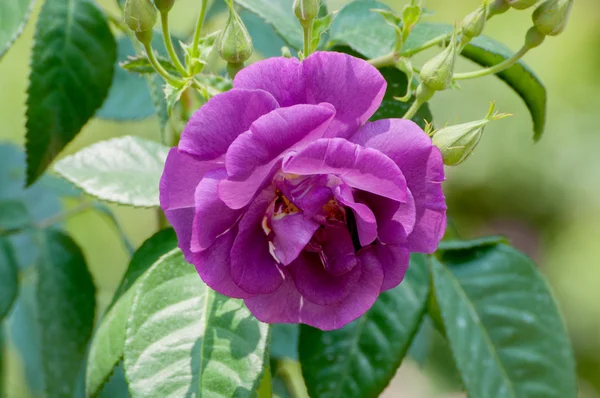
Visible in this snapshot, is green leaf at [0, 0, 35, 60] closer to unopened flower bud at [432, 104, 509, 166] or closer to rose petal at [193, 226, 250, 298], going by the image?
rose petal at [193, 226, 250, 298]

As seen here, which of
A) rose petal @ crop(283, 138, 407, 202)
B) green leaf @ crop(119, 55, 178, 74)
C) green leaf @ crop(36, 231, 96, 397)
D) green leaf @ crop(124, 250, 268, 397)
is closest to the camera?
rose petal @ crop(283, 138, 407, 202)

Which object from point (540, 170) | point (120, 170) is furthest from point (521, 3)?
point (540, 170)

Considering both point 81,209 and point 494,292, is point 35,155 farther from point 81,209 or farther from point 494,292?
point 494,292

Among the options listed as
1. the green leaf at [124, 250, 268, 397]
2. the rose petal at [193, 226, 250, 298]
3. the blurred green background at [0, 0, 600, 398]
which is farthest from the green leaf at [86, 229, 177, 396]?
the blurred green background at [0, 0, 600, 398]

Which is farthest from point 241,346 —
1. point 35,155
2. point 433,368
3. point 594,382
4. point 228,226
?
point 594,382

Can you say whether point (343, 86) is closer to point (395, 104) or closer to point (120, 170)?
point (395, 104)

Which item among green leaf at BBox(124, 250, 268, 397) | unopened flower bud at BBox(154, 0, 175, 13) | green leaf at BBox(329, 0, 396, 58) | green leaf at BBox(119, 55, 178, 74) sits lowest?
green leaf at BBox(124, 250, 268, 397)
